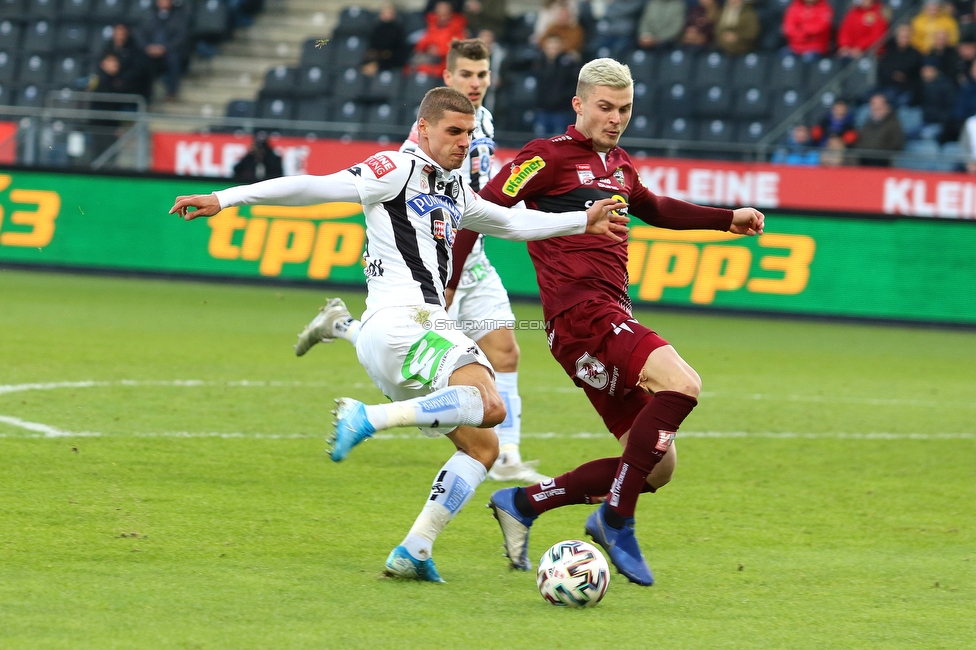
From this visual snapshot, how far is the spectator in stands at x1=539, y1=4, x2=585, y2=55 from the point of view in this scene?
69.7 ft

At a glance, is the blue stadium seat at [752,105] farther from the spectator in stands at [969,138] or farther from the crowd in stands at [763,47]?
the spectator in stands at [969,138]

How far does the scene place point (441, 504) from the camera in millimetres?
5574

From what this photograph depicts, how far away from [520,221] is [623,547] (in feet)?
4.77

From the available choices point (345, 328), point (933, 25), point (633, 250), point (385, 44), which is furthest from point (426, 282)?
point (385, 44)

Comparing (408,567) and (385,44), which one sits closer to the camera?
(408,567)

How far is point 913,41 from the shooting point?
20000mm

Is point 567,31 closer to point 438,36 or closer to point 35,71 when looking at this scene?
point 438,36

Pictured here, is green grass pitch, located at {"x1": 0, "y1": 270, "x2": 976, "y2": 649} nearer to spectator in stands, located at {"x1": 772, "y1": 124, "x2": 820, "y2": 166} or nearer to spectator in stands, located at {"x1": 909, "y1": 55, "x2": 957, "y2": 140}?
spectator in stands, located at {"x1": 772, "y1": 124, "x2": 820, "y2": 166}

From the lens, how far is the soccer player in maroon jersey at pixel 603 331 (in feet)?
18.9

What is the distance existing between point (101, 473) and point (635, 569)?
3176 mm

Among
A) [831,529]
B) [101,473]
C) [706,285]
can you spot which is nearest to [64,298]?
[706,285]

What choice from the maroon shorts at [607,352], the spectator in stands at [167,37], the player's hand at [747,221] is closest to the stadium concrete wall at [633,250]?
the spectator in stands at [167,37]

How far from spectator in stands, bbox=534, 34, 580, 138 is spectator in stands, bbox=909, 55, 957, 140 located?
195 inches

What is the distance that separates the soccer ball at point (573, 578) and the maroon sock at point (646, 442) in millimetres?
417
